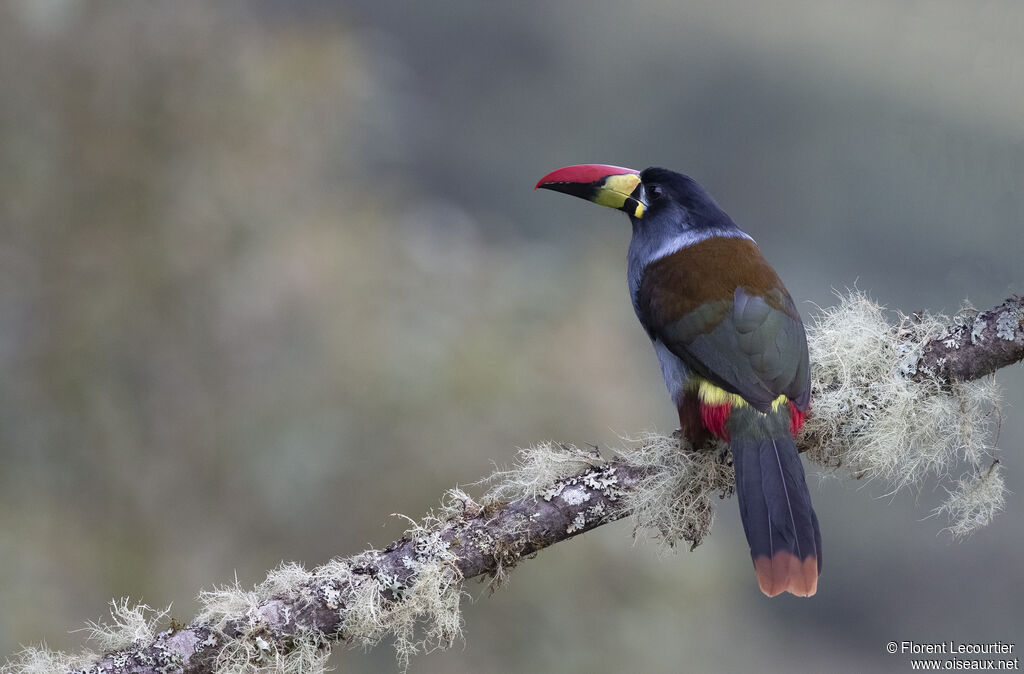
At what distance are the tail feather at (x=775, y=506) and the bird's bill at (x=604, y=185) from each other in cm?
61

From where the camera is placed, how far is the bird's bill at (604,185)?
2150 millimetres

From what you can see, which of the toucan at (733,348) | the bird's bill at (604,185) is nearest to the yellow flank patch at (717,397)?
the toucan at (733,348)

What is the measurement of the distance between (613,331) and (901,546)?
6.41 feet

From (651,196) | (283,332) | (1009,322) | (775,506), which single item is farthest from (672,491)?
(283,332)

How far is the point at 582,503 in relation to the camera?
159cm

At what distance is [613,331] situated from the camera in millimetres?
3457

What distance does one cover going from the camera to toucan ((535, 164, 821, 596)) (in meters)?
1.60

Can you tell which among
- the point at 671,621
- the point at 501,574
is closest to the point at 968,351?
the point at 501,574

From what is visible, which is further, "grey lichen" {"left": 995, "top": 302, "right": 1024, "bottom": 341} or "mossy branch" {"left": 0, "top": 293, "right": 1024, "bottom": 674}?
"grey lichen" {"left": 995, "top": 302, "right": 1024, "bottom": 341}

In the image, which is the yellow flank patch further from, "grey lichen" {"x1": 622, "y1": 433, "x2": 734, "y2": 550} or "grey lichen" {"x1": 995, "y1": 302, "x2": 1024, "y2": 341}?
"grey lichen" {"x1": 995, "y1": 302, "x2": 1024, "y2": 341}

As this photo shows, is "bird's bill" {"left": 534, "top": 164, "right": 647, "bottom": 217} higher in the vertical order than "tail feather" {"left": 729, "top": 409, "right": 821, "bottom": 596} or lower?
higher

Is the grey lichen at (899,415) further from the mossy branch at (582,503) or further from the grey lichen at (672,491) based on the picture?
the grey lichen at (672,491)

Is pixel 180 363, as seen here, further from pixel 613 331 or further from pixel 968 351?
pixel 968 351

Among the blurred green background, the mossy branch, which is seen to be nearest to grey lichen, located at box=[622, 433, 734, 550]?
the mossy branch
